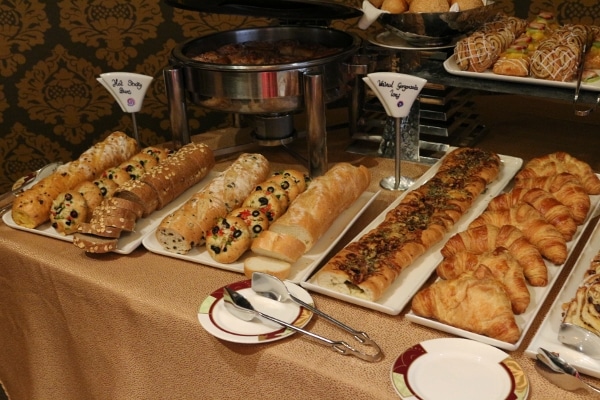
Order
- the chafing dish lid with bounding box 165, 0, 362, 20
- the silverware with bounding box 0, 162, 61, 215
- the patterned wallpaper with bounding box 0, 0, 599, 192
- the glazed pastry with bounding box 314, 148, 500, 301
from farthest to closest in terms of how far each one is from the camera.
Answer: the patterned wallpaper with bounding box 0, 0, 599, 192 < the chafing dish lid with bounding box 165, 0, 362, 20 < the silverware with bounding box 0, 162, 61, 215 < the glazed pastry with bounding box 314, 148, 500, 301

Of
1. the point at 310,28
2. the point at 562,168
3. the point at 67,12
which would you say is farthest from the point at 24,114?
the point at 562,168

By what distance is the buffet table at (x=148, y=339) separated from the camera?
1.00 meters

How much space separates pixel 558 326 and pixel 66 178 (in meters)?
1.08

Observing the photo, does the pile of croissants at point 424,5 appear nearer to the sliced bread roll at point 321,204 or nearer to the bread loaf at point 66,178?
the sliced bread roll at point 321,204

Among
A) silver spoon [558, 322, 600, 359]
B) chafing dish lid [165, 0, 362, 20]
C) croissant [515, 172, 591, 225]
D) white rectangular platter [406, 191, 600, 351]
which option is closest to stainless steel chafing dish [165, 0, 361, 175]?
chafing dish lid [165, 0, 362, 20]

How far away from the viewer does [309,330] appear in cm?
106

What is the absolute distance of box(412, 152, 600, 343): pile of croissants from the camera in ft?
3.22

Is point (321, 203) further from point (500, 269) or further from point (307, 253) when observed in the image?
point (500, 269)

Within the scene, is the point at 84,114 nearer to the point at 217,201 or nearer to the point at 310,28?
the point at 310,28

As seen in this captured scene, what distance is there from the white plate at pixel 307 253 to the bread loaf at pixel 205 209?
0.7 inches

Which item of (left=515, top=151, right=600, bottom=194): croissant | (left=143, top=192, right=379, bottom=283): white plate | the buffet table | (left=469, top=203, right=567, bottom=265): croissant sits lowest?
the buffet table

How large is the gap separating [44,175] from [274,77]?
62 centimetres

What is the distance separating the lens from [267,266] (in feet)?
3.86

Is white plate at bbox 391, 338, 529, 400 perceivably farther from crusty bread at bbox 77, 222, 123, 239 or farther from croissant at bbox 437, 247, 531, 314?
crusty bread at bbox 77, 222, 123, 239
